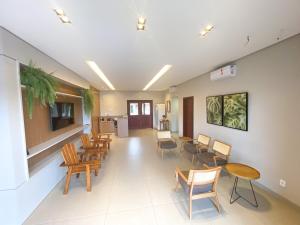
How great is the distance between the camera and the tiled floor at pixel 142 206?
2.16m

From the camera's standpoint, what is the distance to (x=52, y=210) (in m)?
2.40

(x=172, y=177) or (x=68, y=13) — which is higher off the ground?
(x=68, y=13)

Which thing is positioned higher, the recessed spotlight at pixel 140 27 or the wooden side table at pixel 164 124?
the recessed spotlight at pixel 140 27

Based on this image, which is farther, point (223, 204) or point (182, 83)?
point (182, 83)

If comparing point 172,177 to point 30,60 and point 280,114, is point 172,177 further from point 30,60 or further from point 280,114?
point 30,60

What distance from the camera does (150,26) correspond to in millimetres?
1979

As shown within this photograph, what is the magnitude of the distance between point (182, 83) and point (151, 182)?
494 centimetres

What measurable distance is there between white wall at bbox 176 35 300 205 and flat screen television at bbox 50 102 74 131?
4470 mm

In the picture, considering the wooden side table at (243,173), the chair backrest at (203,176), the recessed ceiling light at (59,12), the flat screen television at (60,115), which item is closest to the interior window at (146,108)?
the flat screen television at (60,115)

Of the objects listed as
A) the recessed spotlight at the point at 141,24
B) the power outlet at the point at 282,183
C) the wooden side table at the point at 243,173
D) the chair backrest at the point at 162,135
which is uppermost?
the recessed spotlight at the point at 141,24

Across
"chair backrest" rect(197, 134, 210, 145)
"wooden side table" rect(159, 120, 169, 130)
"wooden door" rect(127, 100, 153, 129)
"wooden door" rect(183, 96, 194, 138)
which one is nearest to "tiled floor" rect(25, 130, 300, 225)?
"chair backrest" rect(197, 134, 210, 145)

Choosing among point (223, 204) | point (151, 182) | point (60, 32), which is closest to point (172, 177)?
point (151, 182)

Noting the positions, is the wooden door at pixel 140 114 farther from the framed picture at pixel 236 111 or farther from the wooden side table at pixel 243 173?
the wooden side table at pixel 243 173

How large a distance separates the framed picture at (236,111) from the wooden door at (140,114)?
7011mm
